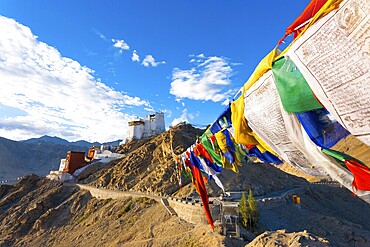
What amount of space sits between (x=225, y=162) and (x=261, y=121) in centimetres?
301

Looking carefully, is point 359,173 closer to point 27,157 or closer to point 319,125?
point 319,125

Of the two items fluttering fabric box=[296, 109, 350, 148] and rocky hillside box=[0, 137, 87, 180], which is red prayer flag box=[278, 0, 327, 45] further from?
rocky hillside box=[0, 137, 87, 180]

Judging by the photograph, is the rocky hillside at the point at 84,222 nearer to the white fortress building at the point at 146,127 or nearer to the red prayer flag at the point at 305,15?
the red prayer flag at the point at 305,15

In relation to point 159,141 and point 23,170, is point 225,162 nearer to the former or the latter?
point 159,141

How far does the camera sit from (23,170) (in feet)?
351

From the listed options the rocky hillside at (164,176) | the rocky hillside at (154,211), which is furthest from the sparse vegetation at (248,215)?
the rocky hillside at (164,176)

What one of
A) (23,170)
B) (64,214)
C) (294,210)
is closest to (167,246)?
(294,210)

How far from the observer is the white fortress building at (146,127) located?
5550 centimetres

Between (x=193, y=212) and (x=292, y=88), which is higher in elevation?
(x=292, y=88)

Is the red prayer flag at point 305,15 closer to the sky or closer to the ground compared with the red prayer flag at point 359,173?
closer to the sky

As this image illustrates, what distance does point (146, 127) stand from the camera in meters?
56.9

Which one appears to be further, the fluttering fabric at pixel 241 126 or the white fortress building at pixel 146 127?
the white fortress building at pixel 146 127

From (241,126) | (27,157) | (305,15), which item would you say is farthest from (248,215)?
(27,157)

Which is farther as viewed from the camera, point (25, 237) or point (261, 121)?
point (25, 237)
